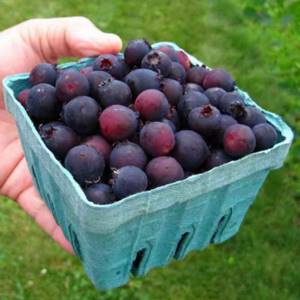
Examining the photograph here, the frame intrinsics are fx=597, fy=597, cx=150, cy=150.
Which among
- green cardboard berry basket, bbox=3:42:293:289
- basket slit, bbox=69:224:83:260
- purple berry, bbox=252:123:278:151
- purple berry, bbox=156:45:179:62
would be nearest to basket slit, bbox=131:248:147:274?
green cardboard berry basket, bbox=3:42:293:289

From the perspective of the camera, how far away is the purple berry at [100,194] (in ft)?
3.46

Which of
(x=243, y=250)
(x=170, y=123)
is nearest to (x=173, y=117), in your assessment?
(x=170, y=123)

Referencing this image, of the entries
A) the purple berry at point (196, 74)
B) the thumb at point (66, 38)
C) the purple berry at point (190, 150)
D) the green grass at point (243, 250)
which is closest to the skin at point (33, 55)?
the thumb at point (66, 38)

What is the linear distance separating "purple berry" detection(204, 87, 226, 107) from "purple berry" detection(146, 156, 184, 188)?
0.66 ft

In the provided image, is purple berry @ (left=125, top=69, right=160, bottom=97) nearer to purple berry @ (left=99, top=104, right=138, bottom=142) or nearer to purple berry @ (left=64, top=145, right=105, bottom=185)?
purple berry @ (left=99, top=104, right=138, bottom=142)

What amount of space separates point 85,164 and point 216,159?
27 cm

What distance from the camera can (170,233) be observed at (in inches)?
48.6

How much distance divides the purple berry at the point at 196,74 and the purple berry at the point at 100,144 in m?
0.30

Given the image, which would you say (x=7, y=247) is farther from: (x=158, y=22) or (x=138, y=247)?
(x=158, y=22)

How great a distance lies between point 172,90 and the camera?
124cm

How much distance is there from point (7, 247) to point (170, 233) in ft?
3.98

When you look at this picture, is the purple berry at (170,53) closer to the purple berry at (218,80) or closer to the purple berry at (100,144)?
the purple berry at (218,80)

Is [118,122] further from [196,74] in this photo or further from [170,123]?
[196,74]

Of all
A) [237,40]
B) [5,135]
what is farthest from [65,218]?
[237,40]
